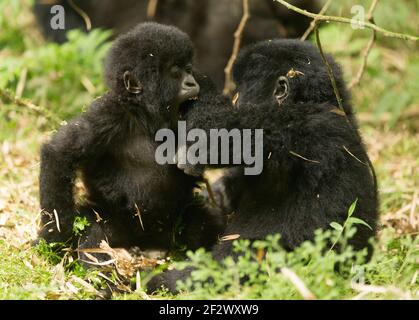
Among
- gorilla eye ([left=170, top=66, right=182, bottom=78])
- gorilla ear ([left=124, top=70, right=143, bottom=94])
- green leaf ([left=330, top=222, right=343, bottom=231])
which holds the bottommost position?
green leaf ([left=330, top=222, right=343, bottom=231])

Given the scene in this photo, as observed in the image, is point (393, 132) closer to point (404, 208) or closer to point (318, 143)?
point (404, 208)

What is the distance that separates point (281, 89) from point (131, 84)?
1005 mm

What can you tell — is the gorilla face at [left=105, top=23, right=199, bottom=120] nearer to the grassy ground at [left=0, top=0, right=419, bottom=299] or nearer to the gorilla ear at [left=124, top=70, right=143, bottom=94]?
the gorilla ear at [left=124, top=70, right=143, bottom=94]

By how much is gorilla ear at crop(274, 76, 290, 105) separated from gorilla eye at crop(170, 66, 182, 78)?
0.66 metres

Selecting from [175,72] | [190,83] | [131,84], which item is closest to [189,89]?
[190,83]

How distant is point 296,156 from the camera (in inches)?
161

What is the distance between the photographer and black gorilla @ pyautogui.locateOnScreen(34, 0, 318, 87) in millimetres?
8023

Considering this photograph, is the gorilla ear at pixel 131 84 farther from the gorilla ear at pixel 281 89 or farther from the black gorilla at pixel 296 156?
the gorilla ear at pixel 281 89

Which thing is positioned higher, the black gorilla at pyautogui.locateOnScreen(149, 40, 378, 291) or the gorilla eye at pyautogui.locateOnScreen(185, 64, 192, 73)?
the gorilla eye at pyautogui.locateOnScreen(185, 64, 192, 73)

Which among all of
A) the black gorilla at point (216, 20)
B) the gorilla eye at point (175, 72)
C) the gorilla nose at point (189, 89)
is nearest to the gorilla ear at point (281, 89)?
the gorilla nose at point (189, 89)

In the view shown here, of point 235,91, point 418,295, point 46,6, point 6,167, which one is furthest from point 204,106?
point 46,6

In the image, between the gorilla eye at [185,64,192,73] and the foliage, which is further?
the foliage

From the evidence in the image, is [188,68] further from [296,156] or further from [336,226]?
[336,226]

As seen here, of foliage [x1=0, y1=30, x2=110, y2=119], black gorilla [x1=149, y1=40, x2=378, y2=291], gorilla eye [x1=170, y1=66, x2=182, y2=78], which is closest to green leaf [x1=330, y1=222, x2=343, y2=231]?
black gorilla [x1=149, y1=40, x2=378, y2=291]
